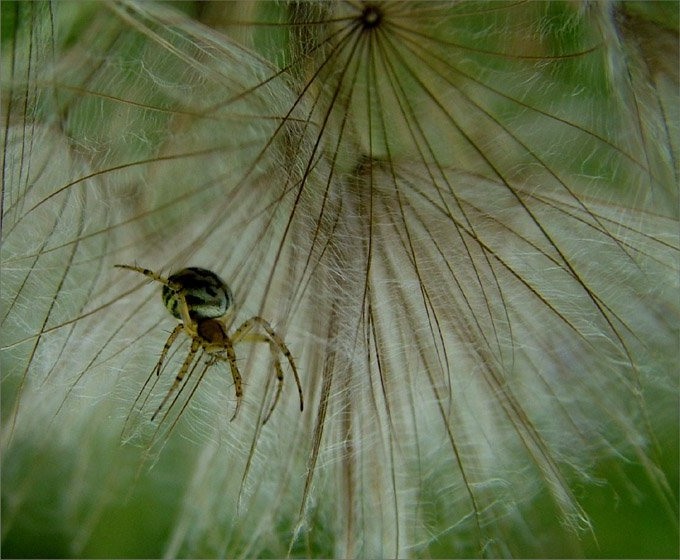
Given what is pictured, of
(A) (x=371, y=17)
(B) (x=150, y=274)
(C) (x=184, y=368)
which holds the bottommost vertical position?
(C) (x=184, y=368)

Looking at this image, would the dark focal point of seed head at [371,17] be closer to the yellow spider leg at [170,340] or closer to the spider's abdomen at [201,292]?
the spider's abdomen at [201,292]

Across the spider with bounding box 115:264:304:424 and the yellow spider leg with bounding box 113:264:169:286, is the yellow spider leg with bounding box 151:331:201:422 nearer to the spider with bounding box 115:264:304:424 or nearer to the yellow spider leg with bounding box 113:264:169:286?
the spider with bounding box 115:264:304:424

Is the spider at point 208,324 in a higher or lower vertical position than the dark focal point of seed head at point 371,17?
lower

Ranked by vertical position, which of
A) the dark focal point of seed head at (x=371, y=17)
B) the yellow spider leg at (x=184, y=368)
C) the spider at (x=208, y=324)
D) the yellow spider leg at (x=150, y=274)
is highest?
the dark focal point of seed head at (x=371, y=17)

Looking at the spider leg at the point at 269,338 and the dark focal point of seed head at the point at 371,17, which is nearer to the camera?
the dark focal point of seed head at the point at 371,17

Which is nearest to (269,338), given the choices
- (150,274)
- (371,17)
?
(150,274)

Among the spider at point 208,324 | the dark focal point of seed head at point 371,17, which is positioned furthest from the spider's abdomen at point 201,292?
the dark focal point of seed head at point 371,17

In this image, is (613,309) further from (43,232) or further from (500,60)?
(43,232)

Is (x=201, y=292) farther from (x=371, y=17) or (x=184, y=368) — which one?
A: (x=371, y=17)
